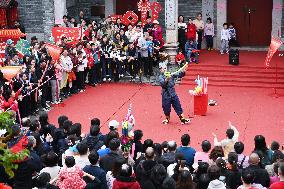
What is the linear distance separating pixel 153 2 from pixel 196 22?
2.08 meters

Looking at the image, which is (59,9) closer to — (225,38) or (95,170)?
(225,38)

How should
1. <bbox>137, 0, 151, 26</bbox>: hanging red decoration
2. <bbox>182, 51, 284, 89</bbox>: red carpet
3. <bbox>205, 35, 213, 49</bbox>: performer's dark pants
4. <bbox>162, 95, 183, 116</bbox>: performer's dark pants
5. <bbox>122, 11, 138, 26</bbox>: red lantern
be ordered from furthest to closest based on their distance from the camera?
<bbox>205, 35, 213, 49</bbox>: performer's dark pants
<bbox>137, 0, 151, 26</bbox>: hanging red decoration
<bbox>122, 11, 138, 26</bbox>: red lantern
<bbox>182, 51, 284, 89</bbox>: red carpet
<bbox>162, 95, 183, 116</bbox>: performer's dark pants

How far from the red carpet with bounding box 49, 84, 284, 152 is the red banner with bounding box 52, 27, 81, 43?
1.97 m

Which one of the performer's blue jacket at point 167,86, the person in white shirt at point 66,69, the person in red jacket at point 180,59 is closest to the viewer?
the performer's blue jacket at point 167,86

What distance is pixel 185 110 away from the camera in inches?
757

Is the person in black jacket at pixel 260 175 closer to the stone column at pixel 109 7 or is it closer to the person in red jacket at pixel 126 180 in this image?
the person in red jacket at pixel 126 180

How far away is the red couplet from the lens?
18.3 m

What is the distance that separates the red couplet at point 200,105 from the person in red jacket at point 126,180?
28.8 ft

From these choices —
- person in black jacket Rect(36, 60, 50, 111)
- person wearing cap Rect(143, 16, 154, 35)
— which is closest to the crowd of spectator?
person in black jacket Rect(36, 60, 50, 111)

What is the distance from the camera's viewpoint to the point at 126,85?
73.6 ft

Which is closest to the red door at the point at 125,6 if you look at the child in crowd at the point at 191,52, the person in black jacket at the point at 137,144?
the child in crowd at the point at 191,52

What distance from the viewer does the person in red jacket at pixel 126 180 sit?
9.62 meters

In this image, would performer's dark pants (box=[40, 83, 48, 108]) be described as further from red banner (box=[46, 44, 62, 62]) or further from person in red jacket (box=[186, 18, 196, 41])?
person in red jacket (box=[186, 18, 196, 41])

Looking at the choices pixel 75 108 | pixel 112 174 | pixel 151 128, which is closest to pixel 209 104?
pixel 151 128
